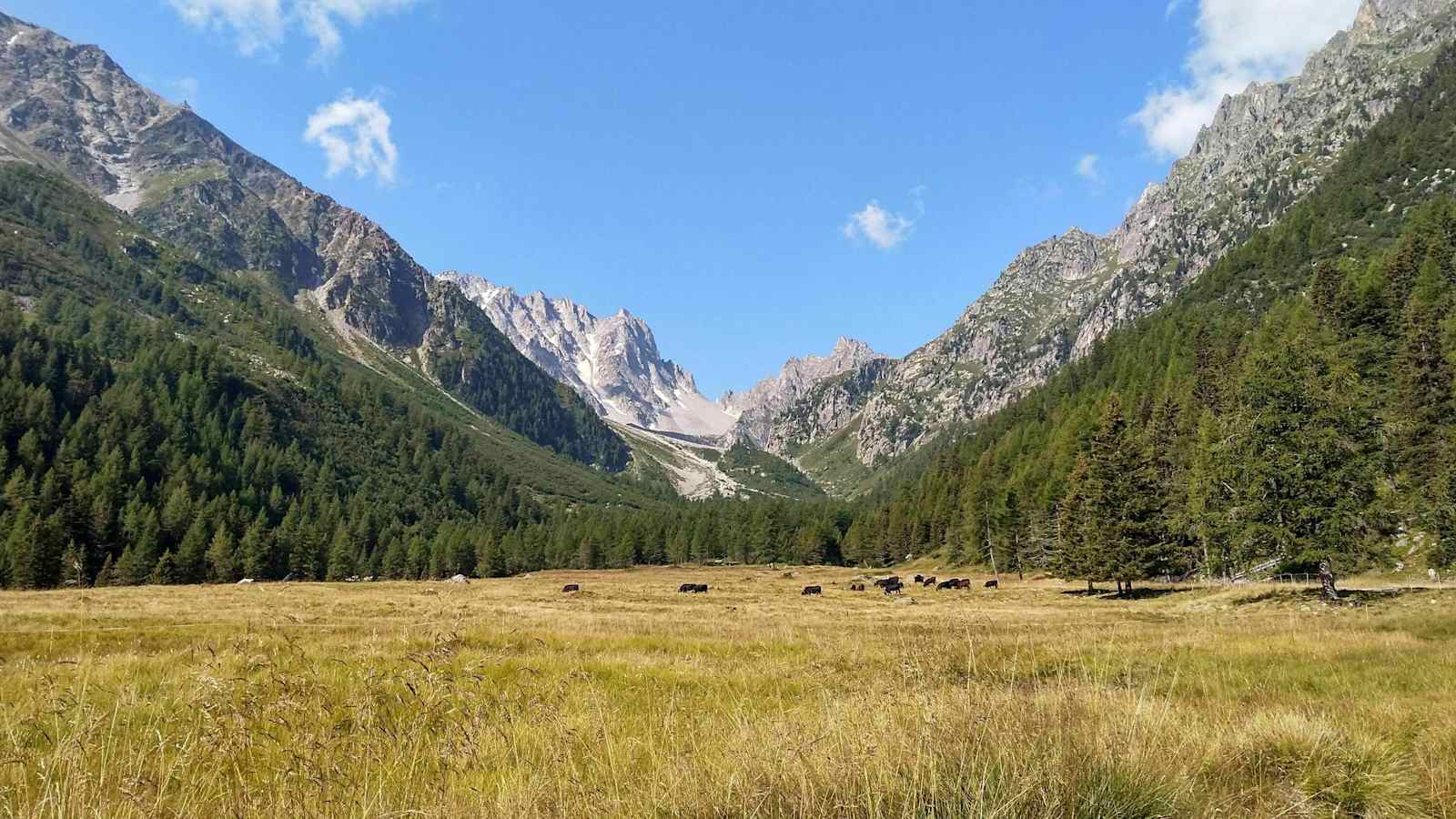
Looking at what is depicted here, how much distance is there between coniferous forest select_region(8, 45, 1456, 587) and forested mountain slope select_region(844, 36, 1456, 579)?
252 millimetres

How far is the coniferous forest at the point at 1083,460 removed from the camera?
32.1 m

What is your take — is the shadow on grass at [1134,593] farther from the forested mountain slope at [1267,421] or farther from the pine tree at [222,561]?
the pine tree at [222,561]

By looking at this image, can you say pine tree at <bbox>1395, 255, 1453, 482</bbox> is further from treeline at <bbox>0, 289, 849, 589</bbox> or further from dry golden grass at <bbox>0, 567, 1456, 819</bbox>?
treeline at <bbox>0, 289, 849, 589</bbox>

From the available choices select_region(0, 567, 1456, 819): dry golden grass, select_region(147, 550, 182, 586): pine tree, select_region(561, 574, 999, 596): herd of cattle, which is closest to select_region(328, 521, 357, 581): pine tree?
select_region(147, 550, 182, 586): pine tree

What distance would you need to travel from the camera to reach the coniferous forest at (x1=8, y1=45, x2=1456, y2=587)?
32.1 metres

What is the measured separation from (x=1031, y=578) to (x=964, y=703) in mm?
85258

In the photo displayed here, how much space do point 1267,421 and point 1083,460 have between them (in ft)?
87.1

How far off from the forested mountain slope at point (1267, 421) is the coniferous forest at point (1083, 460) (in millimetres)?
252

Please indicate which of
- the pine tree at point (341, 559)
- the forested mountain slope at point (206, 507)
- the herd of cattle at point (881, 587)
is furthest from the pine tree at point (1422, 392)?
the pine tree at point (341, 559)

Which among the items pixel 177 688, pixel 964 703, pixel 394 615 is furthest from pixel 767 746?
pixel 394 615

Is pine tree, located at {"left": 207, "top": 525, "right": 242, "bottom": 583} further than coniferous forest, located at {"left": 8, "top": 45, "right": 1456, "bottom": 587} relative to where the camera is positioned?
Yes

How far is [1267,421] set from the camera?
30.9m

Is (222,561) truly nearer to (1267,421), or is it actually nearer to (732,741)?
(732,741)

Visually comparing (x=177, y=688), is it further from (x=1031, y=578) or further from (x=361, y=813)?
(x=1031, y=578)
